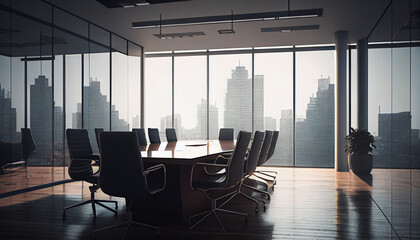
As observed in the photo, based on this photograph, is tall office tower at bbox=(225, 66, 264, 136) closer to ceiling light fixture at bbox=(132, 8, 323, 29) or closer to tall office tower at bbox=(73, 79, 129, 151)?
ceiling light fixture at bbox=(132, 8, 323, 29)

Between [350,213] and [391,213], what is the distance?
57 cm

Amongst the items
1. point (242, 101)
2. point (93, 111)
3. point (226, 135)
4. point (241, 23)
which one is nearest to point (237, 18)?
point (241, 23)

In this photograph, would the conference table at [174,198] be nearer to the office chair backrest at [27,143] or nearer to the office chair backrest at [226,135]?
the office chair backrest at [27,143]

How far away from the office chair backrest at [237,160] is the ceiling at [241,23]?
364 cm

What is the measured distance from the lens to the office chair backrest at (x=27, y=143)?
6.15m

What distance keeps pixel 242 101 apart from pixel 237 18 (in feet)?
11.3

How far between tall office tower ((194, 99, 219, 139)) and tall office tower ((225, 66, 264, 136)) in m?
0.34

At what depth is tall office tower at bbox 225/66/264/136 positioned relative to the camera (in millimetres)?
10344

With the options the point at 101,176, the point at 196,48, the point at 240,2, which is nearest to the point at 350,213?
the point at 101,176

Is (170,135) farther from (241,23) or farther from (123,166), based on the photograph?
(123,166)

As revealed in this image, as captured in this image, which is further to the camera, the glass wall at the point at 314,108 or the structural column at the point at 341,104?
the glass wall at the point at 314,108

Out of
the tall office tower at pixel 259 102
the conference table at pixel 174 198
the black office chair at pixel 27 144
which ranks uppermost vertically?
the tall office tower at pixel 259 102

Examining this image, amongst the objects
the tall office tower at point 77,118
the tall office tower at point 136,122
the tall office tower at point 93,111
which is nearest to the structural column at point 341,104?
the tall office tower at point 136,122

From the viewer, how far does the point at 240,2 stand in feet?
22.1
